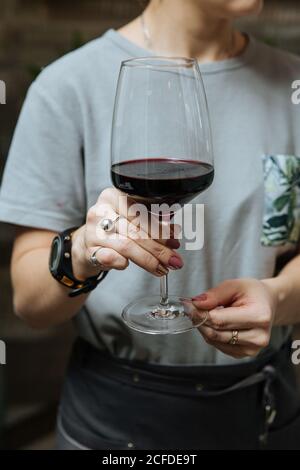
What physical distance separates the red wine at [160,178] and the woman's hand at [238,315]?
0.14m

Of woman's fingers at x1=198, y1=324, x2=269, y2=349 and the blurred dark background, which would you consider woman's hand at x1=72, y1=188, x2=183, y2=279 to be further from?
the blurred dark background

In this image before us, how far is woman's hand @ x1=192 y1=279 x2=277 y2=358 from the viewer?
0.72 m

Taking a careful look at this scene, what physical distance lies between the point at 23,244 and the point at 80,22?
1249 mm

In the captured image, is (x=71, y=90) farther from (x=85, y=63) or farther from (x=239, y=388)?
(x=239, y=388)

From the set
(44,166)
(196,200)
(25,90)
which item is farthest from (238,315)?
(25,90)

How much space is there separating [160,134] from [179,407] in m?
0.47

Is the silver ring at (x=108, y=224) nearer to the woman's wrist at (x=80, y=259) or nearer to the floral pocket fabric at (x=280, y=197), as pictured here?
the woman's wrist at (x=80, y=259)

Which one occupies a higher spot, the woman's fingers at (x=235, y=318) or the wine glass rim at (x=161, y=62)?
the wine glass rim at (x=161, y=62)

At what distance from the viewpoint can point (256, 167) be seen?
2.93 ft

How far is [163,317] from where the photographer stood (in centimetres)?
72

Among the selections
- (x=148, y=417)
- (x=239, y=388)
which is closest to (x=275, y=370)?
(x=239, y=388)

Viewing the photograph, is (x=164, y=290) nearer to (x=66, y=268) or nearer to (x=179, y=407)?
(x=66, y=268)

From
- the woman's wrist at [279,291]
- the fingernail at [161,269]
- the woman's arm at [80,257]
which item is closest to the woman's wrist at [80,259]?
the woman's arm at [80,257]

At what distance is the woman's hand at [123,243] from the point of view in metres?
0.66
